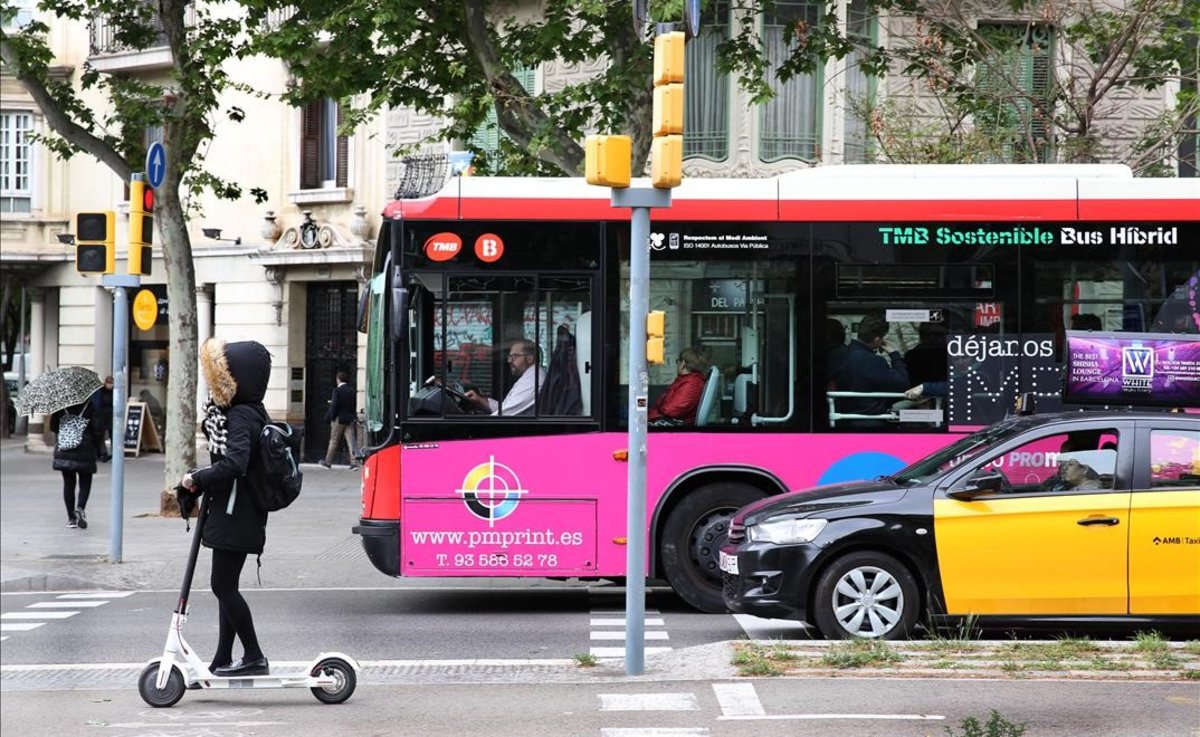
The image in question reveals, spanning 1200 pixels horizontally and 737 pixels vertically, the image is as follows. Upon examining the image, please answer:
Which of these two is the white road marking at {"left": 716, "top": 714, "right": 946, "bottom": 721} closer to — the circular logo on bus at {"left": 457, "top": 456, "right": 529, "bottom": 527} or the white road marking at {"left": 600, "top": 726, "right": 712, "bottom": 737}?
the white road marking at {"left": 600, "top": 726, "right": 712, "bottom": 737}

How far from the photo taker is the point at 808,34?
19391 mm

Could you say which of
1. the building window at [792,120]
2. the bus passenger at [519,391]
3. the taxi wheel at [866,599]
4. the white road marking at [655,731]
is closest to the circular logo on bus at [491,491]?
the bus passenger at [519,391]

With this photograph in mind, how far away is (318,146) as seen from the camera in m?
31.6

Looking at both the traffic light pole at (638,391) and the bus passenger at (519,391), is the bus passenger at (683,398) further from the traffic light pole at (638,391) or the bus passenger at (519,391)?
the traffic light pole at (638,391)

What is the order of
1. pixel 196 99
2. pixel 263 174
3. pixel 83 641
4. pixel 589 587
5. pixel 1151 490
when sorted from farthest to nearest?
1. pixel 263 174
2. pixel 196 99
3. pixel 589 587
4. pixel 83 641
5. pixel 1151 490

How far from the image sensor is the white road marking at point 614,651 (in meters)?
10.6

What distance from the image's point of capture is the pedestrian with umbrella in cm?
1822

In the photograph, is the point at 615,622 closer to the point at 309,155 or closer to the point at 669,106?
the point at 669,106

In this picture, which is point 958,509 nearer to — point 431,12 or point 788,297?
point 788,297

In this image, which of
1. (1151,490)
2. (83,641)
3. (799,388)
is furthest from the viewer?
(799,388)

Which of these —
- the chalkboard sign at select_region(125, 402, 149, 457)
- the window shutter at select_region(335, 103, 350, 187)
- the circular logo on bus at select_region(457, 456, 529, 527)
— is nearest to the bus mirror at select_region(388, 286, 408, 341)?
the circular logo on bus at select_region(457, 456, 529, 527)

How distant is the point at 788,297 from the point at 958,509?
2764 millimetres

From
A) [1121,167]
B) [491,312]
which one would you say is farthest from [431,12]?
[1121,167]

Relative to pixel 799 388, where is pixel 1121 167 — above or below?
above
